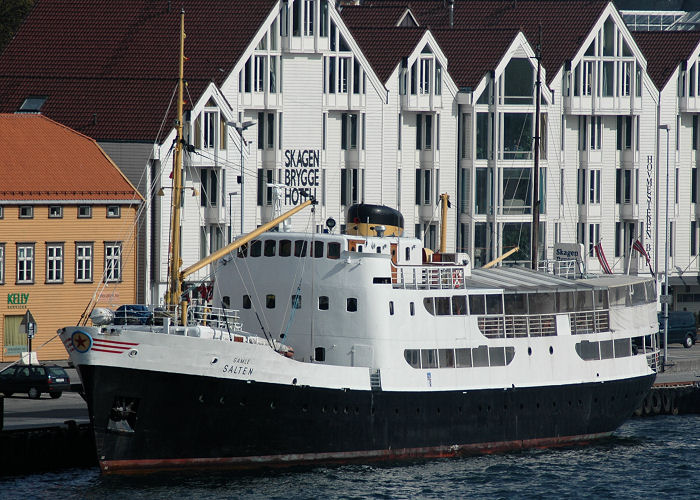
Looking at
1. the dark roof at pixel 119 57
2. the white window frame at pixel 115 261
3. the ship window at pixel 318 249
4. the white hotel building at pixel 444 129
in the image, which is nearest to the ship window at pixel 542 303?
the ship window at pixel 318 249

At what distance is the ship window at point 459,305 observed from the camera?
190 ft

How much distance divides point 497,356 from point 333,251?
7.19 m

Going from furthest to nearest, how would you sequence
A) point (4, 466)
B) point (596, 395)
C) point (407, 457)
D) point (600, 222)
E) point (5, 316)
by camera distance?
point (600, 222) → point (5, 316) → point (596, 395) → point (407, 457) → point (4, 466)

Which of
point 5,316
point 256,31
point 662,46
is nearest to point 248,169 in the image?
point 256,31

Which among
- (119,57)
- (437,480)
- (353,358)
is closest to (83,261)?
(119,57)

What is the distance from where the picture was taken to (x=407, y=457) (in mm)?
56500

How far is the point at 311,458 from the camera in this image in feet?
178

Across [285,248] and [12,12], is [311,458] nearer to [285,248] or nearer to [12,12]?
[285,248]

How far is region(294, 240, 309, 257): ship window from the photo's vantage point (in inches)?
2221

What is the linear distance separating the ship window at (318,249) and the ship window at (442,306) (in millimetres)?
4311

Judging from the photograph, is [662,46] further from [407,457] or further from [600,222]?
[407,457]

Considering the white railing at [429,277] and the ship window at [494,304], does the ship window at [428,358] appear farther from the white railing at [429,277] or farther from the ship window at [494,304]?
the ship window at [494,304]

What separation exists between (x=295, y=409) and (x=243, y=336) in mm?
2798

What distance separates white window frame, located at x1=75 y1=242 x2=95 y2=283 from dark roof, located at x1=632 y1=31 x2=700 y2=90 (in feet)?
125
